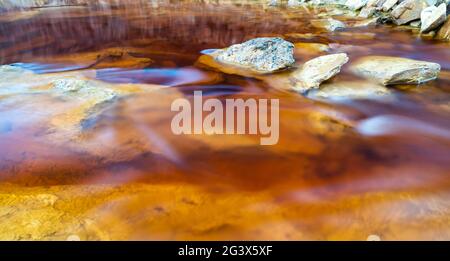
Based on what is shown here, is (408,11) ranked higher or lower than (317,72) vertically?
higher

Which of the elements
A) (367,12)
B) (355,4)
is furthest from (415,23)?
(355,4)

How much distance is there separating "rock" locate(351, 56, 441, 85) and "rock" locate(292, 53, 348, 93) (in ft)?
1.91

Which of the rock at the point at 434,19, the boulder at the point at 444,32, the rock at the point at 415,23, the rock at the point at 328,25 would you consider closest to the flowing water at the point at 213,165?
the boulder at the point at 444,32

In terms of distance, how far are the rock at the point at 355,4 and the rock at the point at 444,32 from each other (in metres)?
4.66

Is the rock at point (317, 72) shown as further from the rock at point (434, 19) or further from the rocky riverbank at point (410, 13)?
the rock at point (434, 19)

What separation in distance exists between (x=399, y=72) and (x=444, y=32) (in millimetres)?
4589

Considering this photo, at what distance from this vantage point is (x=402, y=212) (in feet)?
7.39

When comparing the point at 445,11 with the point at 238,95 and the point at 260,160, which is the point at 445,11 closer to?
the point at 238,95

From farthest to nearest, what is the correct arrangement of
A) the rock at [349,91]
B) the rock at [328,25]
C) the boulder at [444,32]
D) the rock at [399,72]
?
the rock at [328,25] < the boulder at [444,32] < the rock at [399,72] < the rock at [349,91]

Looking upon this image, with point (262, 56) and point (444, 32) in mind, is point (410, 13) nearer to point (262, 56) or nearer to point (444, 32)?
point (444, 32)

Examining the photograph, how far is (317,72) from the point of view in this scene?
4453 millimetres

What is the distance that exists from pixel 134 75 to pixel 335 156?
329 centimetres

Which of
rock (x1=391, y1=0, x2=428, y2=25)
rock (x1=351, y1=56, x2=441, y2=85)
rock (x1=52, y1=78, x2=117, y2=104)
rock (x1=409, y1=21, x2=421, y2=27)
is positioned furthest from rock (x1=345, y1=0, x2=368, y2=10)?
rock (x1=52, y1=78, x2=117, y2=104)

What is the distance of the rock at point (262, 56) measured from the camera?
5.00 m
